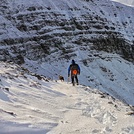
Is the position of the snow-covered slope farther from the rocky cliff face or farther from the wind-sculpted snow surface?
the wind-sculpted snow surface

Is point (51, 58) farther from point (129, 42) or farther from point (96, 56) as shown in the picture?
point (129, 42)

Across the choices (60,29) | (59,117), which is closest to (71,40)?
(60,29)

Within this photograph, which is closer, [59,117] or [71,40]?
[59,117]

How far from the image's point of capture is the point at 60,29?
50.6 metres

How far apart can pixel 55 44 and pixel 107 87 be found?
13.2m

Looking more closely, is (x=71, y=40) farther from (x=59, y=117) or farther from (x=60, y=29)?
(x=59, y=117)

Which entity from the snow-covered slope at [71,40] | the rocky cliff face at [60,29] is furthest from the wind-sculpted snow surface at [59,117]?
the rocky cliff face at [60,29]

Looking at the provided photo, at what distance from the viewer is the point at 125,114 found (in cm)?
790

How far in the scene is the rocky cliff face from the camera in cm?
4528

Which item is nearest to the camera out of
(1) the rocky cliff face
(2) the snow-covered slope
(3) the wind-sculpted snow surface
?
(3) the wind-sculpted snow surface

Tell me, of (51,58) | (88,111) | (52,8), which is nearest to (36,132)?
(88,111)

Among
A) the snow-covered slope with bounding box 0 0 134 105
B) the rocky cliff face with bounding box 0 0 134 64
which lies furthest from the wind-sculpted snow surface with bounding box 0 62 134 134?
the rocky cliff face with bounding box 0 0 134 64

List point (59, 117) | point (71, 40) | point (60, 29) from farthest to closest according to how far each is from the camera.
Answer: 1. point (60, 29)
2. point (71, 40)
3. point (59, 117)

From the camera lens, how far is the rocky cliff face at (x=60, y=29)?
45.3m
